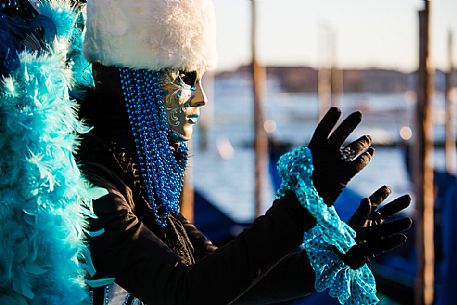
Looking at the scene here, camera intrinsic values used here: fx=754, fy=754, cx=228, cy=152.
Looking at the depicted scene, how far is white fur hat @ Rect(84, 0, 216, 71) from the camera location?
4.05ft

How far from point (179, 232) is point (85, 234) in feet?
0.84

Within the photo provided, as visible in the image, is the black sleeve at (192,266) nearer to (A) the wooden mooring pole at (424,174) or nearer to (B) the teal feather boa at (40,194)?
(B) the teal feather boa at (40,194)

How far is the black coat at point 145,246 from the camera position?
1.07 meters

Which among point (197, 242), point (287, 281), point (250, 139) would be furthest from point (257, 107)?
point (250, 139)

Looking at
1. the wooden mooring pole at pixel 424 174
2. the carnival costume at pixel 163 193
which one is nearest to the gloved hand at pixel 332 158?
the carnival costume at pixel 163 193

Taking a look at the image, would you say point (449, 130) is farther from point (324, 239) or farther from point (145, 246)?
point (145, 246)

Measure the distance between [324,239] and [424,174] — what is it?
4129mm

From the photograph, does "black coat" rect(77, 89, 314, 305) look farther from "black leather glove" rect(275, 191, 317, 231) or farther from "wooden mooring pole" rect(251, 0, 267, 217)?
"wooden mooring pole" rect(251, 0, 267, 217)

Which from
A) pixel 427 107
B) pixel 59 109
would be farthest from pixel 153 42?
pixel 427 107

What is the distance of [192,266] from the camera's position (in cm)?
110

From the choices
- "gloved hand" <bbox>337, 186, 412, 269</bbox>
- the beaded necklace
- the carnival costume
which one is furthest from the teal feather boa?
"gloved hand" <bbox>337, 186, 412, 269</bbox>

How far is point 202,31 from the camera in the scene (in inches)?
51.1

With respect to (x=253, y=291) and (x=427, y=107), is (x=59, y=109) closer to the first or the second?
(x=253, y=291)

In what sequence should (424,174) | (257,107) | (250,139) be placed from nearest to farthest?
1. (424,174)
2. (257,107)
3. (250,139)
